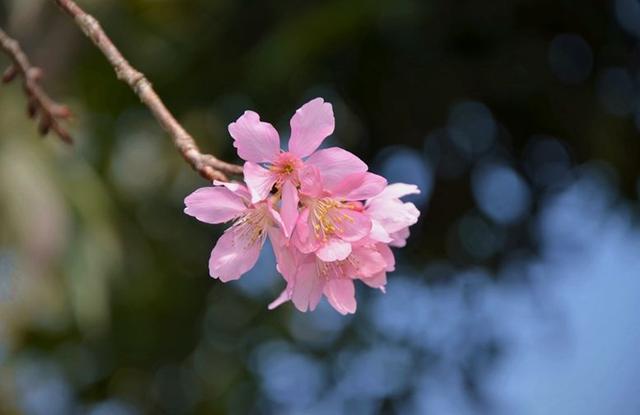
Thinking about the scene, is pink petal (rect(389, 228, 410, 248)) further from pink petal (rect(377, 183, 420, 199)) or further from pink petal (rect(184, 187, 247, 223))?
pink petal (rect(184, 187, 247, 223))

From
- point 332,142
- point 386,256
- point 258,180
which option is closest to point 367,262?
point 386,256

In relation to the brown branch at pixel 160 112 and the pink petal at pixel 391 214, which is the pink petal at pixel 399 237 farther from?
the brown branch at pixel 160 112

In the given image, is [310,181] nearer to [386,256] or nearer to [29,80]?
[386,256]

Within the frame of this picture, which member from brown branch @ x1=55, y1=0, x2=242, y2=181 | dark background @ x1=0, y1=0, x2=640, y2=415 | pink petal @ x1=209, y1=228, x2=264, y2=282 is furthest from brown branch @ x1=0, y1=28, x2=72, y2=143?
dark background @ x1=0, y1=0, x2=640, y2=415

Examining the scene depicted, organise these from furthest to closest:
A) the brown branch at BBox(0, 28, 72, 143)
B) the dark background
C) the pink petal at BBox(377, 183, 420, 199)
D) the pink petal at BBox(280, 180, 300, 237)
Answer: the dark background → the brown branch at BBox(0, 28, 72, 143) → the pink petal at BBox(377, 183, 420, 199) → the pink petal at BBox(280, 180, 300, 237)

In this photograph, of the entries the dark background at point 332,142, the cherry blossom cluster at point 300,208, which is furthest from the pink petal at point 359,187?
the dark background at point 332,142

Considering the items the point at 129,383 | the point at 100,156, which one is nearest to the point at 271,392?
the point at 129,383
